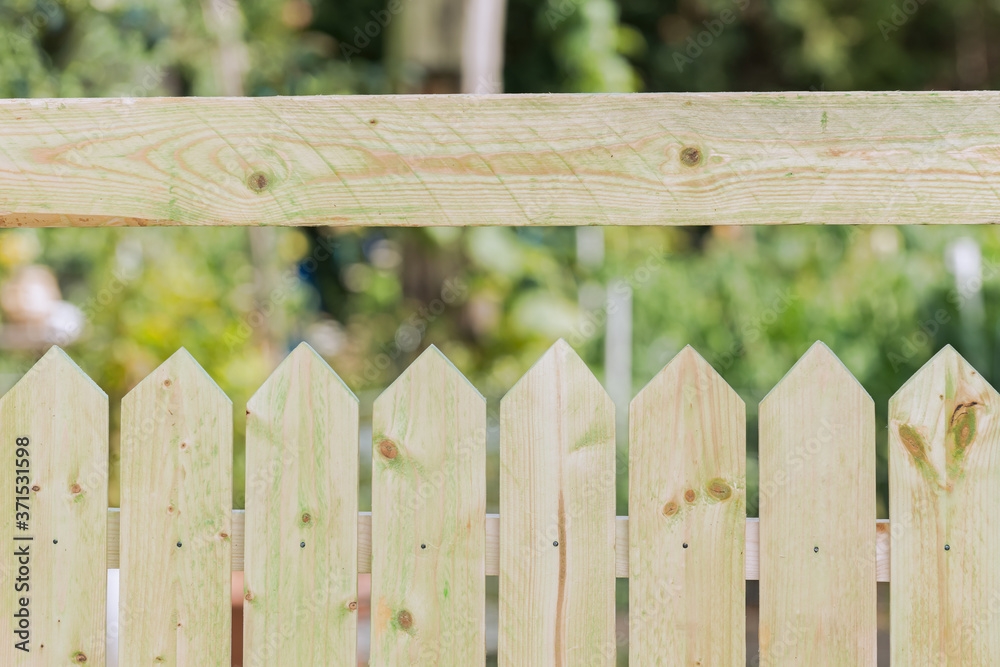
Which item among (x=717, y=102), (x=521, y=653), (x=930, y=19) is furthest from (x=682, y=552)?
(x=930, y=19)

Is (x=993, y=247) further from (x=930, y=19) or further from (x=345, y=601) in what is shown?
(x=930, y=19)

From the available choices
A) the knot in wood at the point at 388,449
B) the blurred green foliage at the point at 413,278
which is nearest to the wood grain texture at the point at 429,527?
the knot in wood at the point at 388,449

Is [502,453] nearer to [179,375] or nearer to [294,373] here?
[294,373]

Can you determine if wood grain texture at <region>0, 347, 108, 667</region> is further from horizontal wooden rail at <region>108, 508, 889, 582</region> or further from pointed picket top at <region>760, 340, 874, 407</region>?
pointed picket top at <region>760, 340, 874, 407</region>

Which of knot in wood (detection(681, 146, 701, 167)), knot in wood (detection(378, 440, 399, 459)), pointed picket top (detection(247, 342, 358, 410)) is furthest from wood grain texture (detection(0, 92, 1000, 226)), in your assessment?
knot in wood (detection(378, 440, 399, 459))

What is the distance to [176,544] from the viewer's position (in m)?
1.03

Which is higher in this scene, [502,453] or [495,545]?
[502,453]

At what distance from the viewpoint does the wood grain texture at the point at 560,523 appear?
3.35 feet

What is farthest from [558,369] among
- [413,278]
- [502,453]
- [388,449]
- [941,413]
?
[413,278]

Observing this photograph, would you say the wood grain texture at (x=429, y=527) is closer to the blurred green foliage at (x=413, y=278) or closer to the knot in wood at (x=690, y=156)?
the knot in wood at (x=690, y=156)

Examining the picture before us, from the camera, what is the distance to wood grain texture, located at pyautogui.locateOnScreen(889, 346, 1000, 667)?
100cm

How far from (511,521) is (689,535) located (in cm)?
23

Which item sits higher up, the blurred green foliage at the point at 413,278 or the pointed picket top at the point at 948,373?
the blurred green foliage at the point at 413,278

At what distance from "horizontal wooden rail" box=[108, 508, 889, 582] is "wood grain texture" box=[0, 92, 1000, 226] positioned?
386 mm
